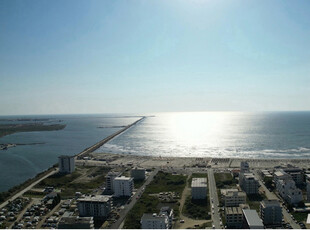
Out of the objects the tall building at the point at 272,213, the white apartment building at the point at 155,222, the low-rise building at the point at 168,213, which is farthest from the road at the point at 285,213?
the white apartment building at the point at 155,222

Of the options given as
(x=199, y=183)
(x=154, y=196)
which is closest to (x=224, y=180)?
(x=199, y=183)

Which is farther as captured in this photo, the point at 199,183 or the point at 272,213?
the point at 199,183

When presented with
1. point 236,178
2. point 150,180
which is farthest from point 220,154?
point 150,180

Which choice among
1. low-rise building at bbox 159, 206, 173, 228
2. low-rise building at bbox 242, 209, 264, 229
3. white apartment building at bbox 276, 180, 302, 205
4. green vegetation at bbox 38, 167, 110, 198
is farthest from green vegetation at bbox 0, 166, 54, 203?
white apartment building at bbox 276, 180, 302, 205

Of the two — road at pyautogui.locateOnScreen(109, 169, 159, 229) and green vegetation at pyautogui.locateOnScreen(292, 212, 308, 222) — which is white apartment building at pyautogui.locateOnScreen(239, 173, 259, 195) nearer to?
green vegetation at pyautogui.locateOnScreen(292, 212, 308, 222)

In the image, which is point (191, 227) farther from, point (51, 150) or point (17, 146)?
point (17, 146)

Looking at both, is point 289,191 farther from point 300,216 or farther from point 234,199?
point 234,199

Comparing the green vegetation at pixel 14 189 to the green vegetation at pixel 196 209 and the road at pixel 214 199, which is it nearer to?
the green vegetation at pixel 196 209
